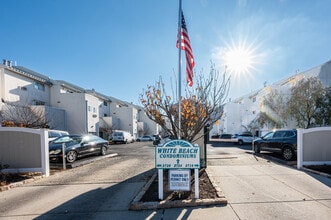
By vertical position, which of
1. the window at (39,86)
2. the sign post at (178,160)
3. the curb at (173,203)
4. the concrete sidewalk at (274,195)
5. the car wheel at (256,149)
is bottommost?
the car wheel at (256,149)

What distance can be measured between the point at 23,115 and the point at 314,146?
22194mm

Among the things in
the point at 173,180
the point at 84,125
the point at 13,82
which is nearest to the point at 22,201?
the point at 173,180

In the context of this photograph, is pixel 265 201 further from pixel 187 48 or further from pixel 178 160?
pixel 187 48

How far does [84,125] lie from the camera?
25.7 meters

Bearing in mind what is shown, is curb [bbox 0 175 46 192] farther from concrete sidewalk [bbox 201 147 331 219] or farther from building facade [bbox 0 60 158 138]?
building facade [bbox 0 60 158 138]

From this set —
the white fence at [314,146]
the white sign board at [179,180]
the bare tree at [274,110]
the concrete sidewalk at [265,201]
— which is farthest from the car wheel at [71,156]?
the bare tree at [274,110]

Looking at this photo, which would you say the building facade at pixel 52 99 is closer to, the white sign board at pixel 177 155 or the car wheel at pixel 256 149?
the white sign board at pixel 177 155

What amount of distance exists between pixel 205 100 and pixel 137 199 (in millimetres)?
3914

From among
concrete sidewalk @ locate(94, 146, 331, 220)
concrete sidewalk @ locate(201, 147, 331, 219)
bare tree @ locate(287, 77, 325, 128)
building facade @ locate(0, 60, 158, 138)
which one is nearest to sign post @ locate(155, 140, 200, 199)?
concrete sidewalk @ locate(94, 146, 331, 220)

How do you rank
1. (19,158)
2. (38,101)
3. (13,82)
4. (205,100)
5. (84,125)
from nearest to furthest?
(205,100) → (19,158) → (13,82) → (38,101) → (84,125)

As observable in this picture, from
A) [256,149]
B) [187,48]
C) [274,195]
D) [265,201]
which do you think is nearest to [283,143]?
[256,149]

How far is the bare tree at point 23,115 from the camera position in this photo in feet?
55.3

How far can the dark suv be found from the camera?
33.4 feet

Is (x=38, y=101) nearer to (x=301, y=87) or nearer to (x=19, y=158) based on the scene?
(x=19, y=158)
